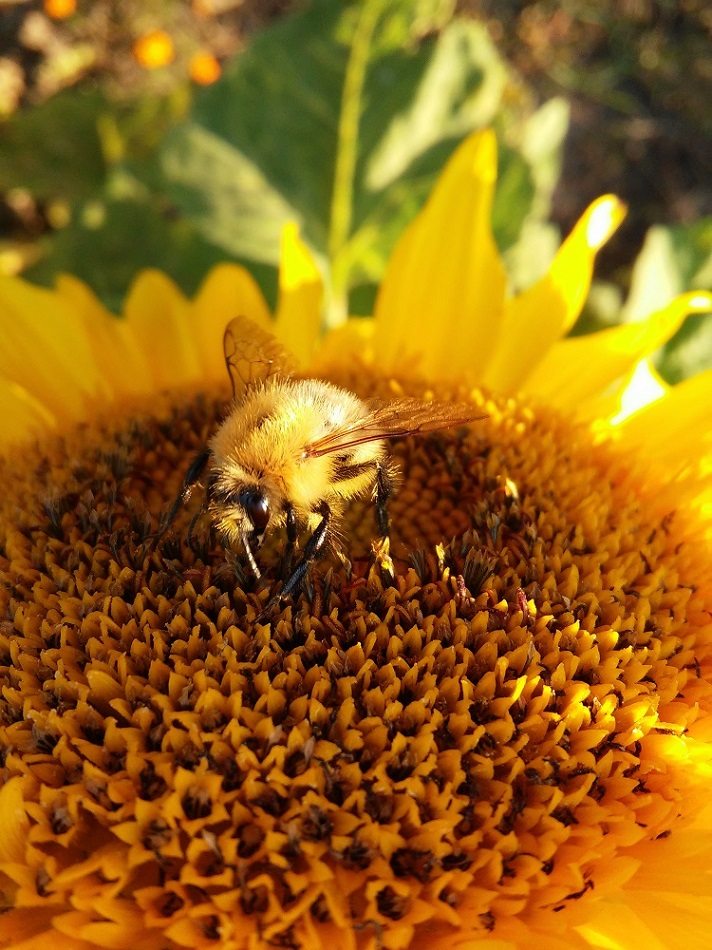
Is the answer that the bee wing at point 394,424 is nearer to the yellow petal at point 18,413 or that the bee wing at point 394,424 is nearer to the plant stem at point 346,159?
the yellow petal at point 18,413

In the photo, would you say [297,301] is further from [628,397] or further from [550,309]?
[628,397]

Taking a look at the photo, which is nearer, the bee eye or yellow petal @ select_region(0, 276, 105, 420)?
the bee eye

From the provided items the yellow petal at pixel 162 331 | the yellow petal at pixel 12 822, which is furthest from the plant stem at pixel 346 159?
the yellow petal at pixel 12 822

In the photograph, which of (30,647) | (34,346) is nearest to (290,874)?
(30,647)

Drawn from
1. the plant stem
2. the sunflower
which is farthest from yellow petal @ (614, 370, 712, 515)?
the plant stem

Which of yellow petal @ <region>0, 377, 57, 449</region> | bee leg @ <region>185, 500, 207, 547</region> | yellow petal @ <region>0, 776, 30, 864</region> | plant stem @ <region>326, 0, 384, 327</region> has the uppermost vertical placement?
plant stem @ <region>326, 0, 384, 327</region>

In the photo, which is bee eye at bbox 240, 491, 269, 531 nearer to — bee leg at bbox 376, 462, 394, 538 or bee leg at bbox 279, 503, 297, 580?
bee leg at bbox 279, 503, 297, 580
